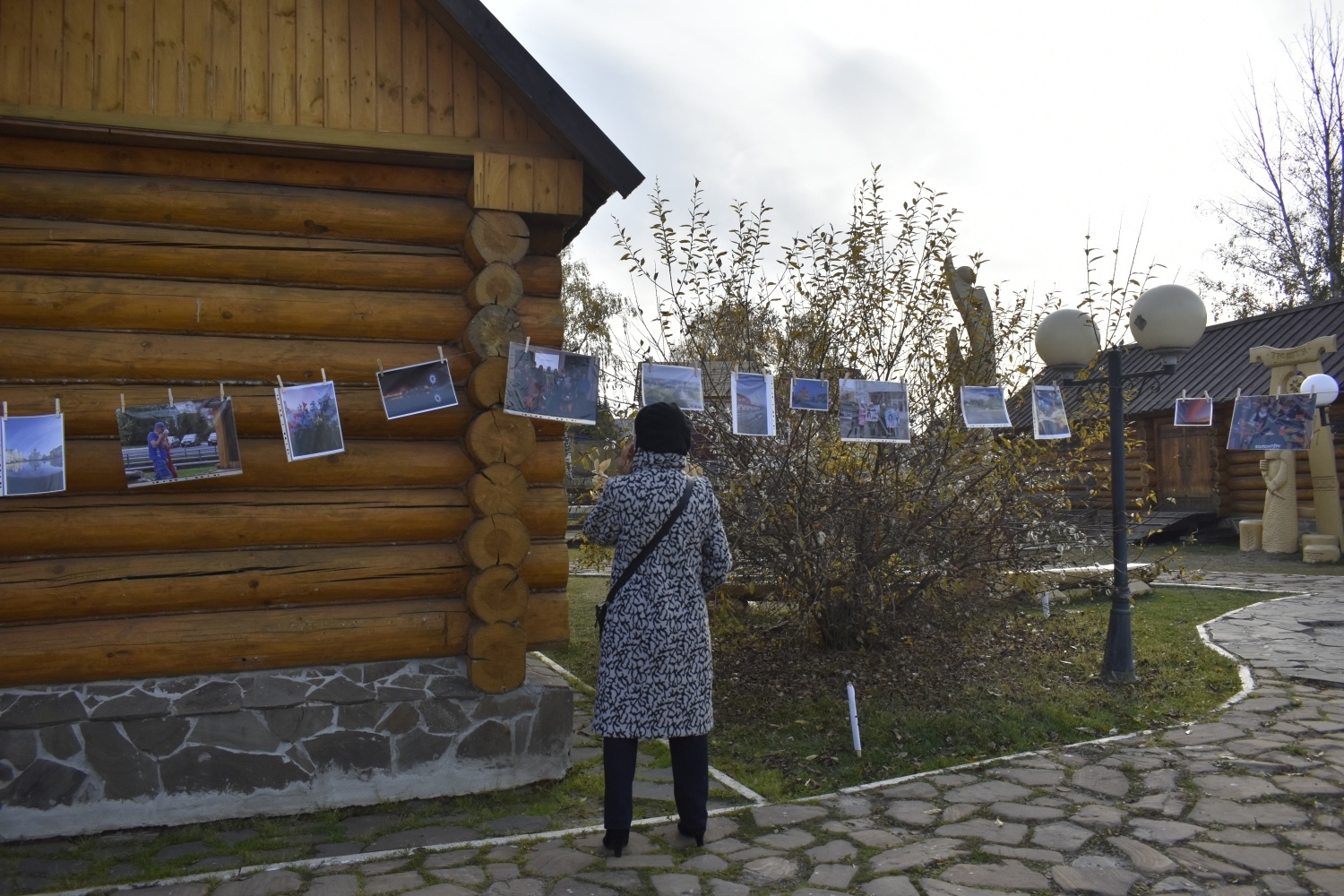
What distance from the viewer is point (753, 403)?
6832 mm

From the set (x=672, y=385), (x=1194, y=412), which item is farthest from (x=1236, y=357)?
(x=672, y=385)

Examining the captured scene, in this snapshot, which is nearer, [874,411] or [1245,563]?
[874,411]

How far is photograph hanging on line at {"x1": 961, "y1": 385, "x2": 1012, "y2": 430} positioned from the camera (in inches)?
289

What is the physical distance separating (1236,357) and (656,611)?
1976cm

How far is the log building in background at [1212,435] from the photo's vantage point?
19.5 m

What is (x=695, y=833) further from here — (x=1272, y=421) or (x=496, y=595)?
(x=1272, y=421)

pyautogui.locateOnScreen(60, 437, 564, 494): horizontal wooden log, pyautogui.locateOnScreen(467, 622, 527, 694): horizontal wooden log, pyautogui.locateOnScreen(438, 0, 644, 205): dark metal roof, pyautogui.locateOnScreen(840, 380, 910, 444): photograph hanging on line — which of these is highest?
pyautogui.locateOnScreen(438, 0, 644, 205): dark metal roof

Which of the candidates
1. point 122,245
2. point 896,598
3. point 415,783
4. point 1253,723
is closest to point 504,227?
point 122,245

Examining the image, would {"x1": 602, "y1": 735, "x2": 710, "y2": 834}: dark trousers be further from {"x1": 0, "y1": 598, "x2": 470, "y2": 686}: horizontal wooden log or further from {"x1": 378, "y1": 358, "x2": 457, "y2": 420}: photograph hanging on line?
{"x1": 378, "y1": 358, "x2": 457, "y2": 420}: photograph hanging on line

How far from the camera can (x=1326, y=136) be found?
26000 mm

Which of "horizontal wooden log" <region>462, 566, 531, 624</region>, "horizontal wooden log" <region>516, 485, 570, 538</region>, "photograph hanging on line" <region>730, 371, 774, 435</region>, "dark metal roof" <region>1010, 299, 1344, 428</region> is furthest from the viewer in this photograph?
"dark metal roof" <region>1010, 299, 1344, 428</region>

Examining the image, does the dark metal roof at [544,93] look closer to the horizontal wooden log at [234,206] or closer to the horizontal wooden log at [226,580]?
the horizontal wooden log at [234,206]

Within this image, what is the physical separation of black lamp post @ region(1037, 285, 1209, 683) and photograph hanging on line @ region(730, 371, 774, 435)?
2426 mm

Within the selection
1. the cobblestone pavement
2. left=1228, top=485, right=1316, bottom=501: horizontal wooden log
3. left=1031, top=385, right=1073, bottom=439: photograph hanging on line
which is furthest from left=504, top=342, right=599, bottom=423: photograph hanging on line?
left=1228, top=485, right=1316, bottom=501: horizontal wooden log
